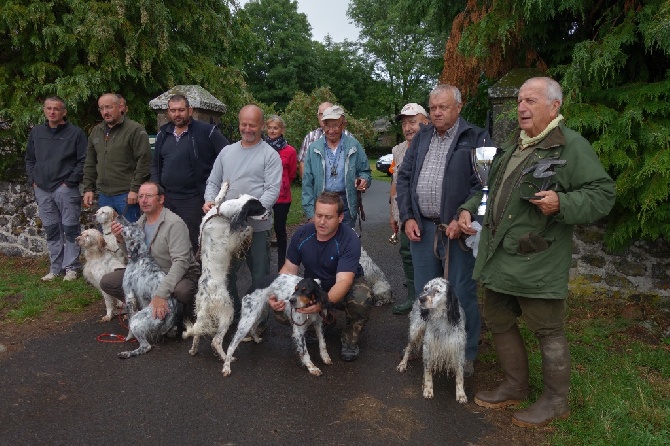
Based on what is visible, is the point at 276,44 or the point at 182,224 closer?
the point at 182,224

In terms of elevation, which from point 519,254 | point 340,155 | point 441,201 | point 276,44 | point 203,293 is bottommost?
point 203,293

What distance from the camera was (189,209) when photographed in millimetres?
5379

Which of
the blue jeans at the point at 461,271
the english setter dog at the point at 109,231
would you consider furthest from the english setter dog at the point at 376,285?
the english setter dog at the point at 109,231

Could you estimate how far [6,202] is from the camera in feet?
27.6

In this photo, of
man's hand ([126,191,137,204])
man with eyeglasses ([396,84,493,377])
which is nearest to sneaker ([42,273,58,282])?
man's hand ([126,191,137,204])

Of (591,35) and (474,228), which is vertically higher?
(591,35)

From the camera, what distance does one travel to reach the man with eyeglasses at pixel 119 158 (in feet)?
19.5

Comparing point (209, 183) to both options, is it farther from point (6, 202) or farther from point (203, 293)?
point (6, 202)

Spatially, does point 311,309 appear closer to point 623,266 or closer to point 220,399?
point 220,399

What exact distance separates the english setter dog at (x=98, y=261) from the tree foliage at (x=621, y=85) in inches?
176

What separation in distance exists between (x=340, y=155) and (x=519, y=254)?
275 centimetres

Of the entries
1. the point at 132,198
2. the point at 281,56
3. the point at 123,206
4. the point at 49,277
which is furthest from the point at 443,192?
the point at 281,56

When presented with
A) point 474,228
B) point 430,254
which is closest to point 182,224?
point 430,254

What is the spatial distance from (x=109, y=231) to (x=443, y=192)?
3.61 metres
